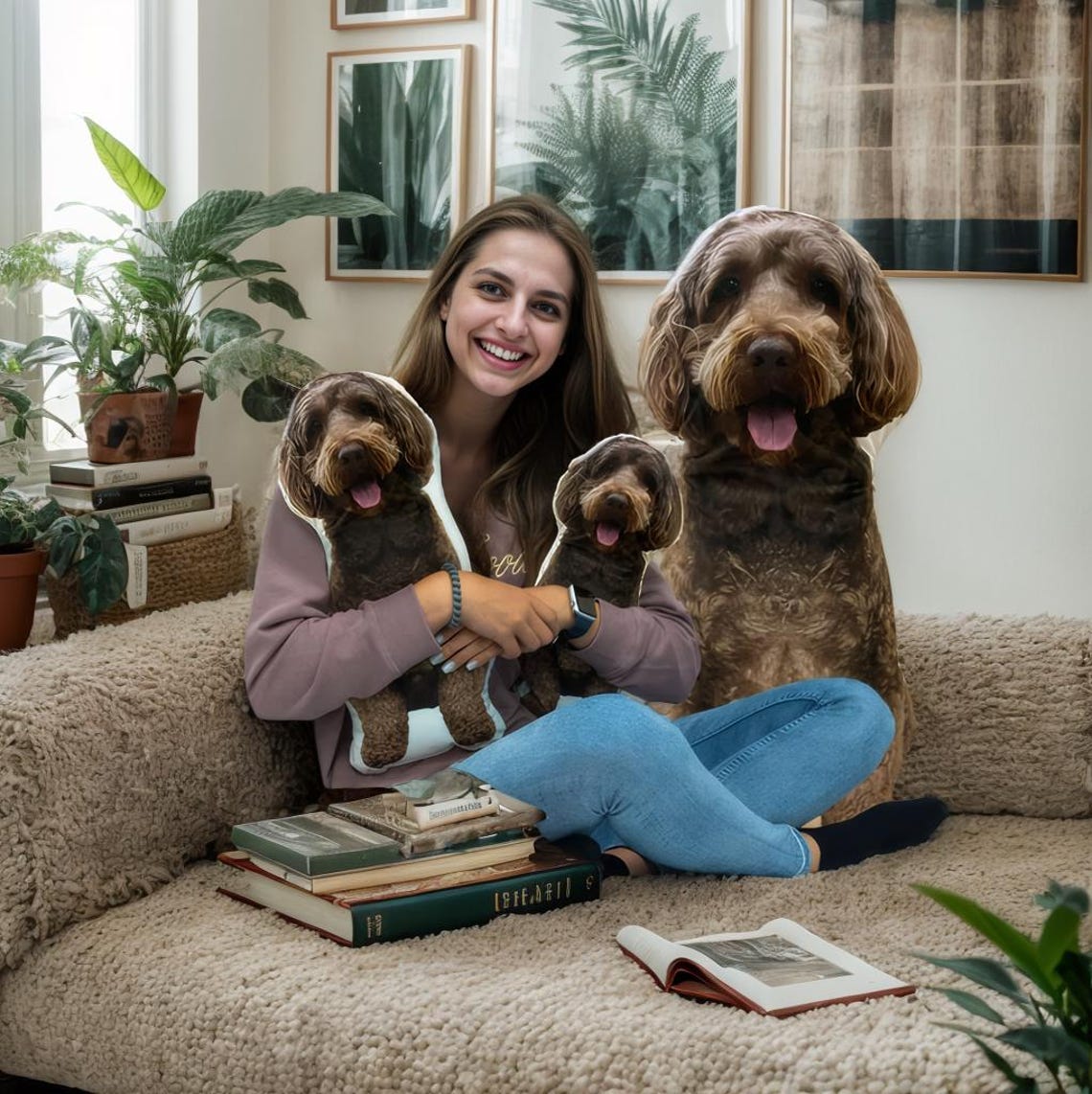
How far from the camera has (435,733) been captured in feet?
5.62

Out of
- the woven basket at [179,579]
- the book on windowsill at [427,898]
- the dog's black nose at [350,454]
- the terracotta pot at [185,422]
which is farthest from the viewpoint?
the terracotta pot at [185,422]

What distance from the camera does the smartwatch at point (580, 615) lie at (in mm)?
1710

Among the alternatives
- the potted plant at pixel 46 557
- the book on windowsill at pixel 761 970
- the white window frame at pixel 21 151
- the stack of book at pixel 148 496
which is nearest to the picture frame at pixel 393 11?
the white window frame at pixel 21 151

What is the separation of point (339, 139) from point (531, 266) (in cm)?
109

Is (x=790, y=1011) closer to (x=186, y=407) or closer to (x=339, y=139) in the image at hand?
(x=186, y=407)

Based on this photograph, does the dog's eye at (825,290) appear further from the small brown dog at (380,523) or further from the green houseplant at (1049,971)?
the green houseplant at (1049,971)

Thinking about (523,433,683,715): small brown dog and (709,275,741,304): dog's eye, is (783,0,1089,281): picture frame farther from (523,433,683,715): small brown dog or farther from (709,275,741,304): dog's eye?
(523,433,683,715): small brown dog

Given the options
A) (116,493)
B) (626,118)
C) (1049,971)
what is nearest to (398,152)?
(626,118)

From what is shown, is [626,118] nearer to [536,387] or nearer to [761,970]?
[536,387]

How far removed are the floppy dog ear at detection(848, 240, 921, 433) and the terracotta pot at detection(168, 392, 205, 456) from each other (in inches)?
42.8

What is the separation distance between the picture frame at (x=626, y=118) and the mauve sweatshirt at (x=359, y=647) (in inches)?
34.0

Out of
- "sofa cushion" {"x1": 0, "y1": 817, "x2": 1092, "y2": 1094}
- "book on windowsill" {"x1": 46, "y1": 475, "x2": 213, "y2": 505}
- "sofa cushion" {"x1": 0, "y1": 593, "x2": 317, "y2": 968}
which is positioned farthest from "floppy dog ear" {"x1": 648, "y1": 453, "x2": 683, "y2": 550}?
"book on windowsill" {"x1": 46, "y1": 475, "x2": 213, "y2": 505}

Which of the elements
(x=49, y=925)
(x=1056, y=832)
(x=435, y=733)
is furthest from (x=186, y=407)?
(x=1056, y=832)

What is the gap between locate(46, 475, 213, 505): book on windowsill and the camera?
206 centimetres
